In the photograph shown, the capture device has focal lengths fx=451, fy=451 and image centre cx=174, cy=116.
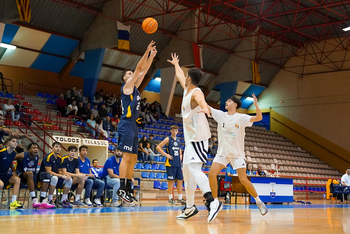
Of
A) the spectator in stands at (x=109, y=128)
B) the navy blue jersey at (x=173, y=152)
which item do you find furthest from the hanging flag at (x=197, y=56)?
the navy blue jersey at (x=173, y=152)

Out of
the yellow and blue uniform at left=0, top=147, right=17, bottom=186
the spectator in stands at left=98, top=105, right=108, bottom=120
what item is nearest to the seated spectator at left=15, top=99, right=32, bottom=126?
the spectator in stands at left=98, top=105, right=108, bottom=120

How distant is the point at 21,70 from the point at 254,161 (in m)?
13.2

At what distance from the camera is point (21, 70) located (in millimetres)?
23797

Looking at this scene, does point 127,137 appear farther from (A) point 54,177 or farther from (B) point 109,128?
(B) point 109,128

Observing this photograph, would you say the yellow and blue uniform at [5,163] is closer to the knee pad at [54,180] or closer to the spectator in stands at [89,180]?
the knee pad at [54,180]

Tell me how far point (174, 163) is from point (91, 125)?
7.41 meters

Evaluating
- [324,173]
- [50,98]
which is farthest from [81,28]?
[324,173]

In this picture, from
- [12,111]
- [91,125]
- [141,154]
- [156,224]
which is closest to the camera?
[156,224]

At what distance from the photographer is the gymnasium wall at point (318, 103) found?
29.5 m

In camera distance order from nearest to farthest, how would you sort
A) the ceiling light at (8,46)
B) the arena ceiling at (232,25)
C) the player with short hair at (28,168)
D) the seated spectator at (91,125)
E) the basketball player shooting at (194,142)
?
the basketball player shooting at (194,142) < the player with short hair at (28,168) < the seated spectator at (91,125) < the arena ceiling at (232,25) < the ceiling light at (8,46)

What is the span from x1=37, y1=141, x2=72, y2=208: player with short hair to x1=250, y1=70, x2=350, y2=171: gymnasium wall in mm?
23080

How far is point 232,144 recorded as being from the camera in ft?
24.4

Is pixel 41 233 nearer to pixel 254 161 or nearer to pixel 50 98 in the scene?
pixel 50 98

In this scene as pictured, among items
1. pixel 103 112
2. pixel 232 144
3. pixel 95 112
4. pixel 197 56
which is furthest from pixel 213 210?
pixel 197 56
